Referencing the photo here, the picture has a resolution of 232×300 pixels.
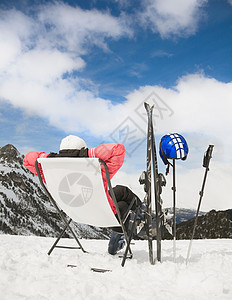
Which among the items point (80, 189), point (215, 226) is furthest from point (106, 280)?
point (215, 226)

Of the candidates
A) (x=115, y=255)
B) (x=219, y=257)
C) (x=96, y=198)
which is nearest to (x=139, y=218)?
(x=96, y=198)

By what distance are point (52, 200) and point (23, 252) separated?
73cm

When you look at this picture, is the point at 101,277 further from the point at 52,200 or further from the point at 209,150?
the point at 209,150

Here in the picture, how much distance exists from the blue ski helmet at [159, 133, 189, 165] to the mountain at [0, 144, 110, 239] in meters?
72.1

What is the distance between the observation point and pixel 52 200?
13.1ft

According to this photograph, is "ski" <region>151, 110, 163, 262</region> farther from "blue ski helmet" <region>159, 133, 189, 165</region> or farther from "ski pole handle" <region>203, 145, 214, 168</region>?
"ski pole handle" <region>203, 145, 214, 168</region>

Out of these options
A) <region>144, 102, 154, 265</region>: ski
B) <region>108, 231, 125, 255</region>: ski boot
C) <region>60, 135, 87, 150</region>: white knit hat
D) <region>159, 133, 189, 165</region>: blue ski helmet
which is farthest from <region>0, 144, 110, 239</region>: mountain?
<region>159, 133, 189, 165</region>: blue ski helmet

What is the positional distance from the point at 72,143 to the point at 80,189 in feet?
1.88

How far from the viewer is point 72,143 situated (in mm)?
3643

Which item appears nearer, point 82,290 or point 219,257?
point 82,290

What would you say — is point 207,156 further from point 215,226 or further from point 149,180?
point 215,226

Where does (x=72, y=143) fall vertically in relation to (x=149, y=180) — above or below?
above

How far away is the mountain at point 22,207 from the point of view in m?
83.7

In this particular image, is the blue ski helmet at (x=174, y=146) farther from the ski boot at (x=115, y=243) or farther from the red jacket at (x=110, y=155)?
the ski boot at (x=115, y=243)
